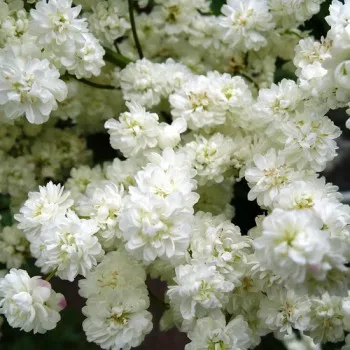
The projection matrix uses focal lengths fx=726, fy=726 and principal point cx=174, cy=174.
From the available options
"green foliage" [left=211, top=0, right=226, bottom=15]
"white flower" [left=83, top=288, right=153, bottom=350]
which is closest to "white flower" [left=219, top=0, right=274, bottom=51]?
"green foliage" [left=211, top=0, right=226, bottom=15]

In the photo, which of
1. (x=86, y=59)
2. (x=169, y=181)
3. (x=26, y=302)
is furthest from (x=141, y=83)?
(x=26, y=302)

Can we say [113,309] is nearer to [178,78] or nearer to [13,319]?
[13,319]

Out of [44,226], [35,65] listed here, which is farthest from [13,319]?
[35,65]

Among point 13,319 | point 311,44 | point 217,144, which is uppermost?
point 311,44

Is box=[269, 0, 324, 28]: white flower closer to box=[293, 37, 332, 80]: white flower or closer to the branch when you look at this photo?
box=[293, 37, 332, 80]: white flower

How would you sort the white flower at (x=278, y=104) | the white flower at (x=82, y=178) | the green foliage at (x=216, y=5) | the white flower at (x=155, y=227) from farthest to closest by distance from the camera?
the green foliage at (x=216, y=5) < the white flower at (x=82, y=178) < the white flower at (x=278, y=104) < the white flower at (x=155, y=227)

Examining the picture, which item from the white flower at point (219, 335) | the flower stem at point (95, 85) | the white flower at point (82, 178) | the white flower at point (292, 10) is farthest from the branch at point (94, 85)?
the white flower at point (219, 335)

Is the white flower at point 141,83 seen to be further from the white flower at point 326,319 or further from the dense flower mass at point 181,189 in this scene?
the white flower at point 326,319
